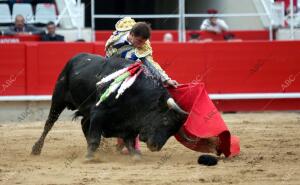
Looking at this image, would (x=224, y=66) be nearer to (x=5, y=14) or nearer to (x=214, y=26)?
(x=214, y=26)

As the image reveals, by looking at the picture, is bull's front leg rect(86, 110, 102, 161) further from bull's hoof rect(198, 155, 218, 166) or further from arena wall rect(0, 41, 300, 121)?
arena wall rect(0, 41, 300, 121)

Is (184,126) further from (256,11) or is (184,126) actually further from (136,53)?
(256,11)

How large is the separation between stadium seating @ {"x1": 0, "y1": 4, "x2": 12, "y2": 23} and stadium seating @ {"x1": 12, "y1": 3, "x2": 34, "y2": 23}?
15cm

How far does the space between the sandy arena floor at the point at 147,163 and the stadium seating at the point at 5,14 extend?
4.58 m

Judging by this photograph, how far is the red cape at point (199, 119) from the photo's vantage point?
23.7 ft

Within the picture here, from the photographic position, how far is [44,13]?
1448 centimetres

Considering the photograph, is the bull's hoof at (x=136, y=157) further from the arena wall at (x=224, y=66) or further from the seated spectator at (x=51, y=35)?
the seated spectator at (x=51, y=35)

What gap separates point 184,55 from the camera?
39.0 ft

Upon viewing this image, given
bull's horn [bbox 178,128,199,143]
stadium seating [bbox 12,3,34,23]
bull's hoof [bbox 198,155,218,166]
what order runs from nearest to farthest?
bull's hoof [bbox 198,155,218,166]
bull's horn [bbox 178,128,199,143]
stadium seating [bbox 12,3,34,23]

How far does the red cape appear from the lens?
721 centimetres

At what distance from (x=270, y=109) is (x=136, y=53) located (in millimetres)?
5083

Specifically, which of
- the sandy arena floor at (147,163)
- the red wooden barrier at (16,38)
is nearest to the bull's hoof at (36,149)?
the sandy arena floor at (147,163)

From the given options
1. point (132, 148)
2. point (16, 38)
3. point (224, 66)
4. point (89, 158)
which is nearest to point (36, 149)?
point (89, 158)

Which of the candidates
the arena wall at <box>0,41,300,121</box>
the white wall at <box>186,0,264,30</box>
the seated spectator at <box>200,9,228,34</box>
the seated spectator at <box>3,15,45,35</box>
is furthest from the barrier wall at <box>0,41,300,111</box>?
the white wall at <box>186,0,264,30</box>
